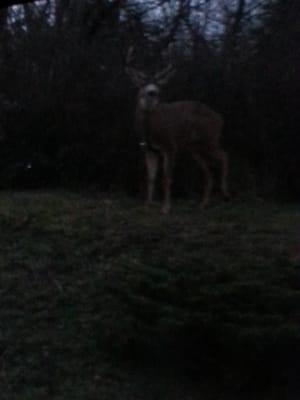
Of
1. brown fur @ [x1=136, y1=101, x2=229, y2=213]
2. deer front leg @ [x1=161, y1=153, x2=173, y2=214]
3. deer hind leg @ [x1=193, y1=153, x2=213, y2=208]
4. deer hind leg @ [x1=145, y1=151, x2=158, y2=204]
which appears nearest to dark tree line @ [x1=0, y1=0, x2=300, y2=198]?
deer hind leg @ [x1=193, y1=153, x2=213, y2=208]

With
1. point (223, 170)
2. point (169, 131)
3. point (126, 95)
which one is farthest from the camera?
point (126, 95)

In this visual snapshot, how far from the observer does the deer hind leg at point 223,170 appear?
18.0 m

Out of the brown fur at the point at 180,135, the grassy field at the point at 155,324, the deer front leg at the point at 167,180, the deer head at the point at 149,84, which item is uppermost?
the deer head at the point at 149,84

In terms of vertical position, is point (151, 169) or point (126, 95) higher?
point (126, 95)

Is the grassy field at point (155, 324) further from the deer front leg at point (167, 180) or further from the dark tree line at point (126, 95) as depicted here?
the dark tree line at point (126, 95)

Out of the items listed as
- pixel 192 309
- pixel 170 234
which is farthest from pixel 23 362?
pixel 170 234

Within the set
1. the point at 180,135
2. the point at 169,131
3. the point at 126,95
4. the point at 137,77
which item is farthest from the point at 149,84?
the point at 126,95

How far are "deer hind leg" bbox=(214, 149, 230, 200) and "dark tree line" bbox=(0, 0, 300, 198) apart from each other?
0.59m

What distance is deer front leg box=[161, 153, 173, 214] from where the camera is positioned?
16908 mm

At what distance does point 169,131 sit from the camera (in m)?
17.5

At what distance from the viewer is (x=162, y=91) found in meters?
18.7

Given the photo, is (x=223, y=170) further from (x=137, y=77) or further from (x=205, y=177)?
(x=137, y=77)

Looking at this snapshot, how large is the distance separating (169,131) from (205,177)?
0.91 m

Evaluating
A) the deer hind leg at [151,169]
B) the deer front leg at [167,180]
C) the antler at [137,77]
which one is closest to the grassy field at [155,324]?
the deer front leg at [167,180]
